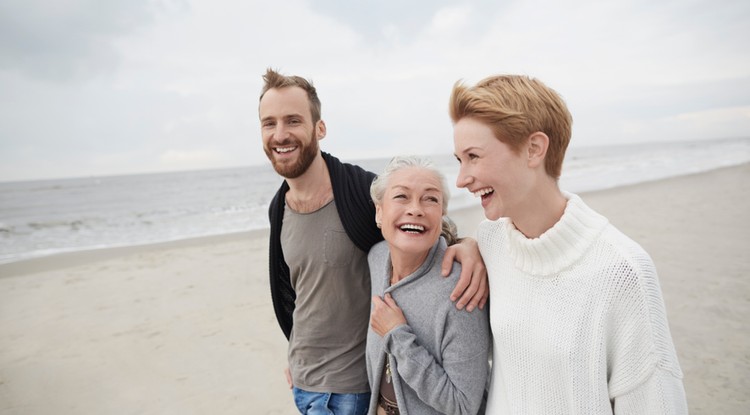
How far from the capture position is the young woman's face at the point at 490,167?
1.46m

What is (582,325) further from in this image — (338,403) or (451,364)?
(338,403)

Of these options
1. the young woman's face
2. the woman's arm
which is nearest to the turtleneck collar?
the young woman's face

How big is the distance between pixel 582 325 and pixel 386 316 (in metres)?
0.82

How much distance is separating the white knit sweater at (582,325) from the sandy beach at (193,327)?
3.30m

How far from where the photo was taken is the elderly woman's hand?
1847mm

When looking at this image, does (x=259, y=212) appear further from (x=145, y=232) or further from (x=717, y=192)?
(x=717, y=192)

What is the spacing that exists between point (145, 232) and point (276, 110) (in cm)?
1478

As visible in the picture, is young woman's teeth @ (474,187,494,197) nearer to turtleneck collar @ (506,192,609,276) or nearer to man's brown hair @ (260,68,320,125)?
turtleneck collar @ (506,192,609,276)

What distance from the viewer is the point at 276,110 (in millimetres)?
2342

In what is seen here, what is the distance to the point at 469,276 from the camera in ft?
5.96

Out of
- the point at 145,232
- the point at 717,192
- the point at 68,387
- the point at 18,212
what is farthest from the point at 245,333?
the point at 18,212

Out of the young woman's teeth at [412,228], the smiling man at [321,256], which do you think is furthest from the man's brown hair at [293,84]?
the young woman's teeth at [412,228]

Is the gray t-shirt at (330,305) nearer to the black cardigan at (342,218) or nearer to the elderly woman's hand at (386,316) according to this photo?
the black cardigan at (342,218)

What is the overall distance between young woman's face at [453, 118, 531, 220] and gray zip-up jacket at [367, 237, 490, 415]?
497 mm
